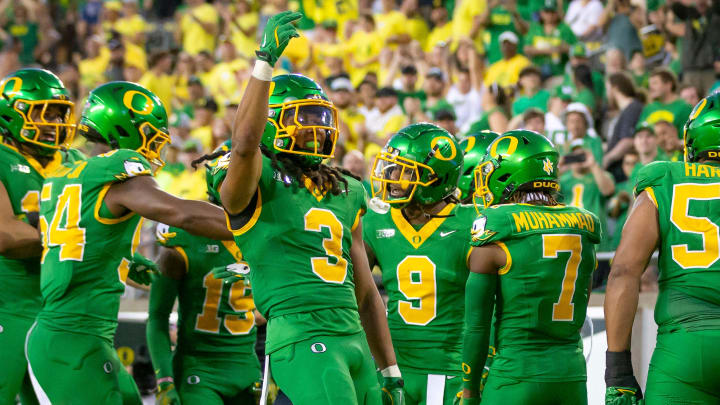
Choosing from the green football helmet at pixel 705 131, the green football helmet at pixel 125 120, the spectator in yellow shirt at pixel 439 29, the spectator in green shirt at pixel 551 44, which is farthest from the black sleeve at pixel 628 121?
the green football helmet at pixel 125 120

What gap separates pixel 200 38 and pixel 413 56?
16.4 feet

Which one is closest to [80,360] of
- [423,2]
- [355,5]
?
[423,2]

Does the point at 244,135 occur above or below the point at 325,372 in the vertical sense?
above

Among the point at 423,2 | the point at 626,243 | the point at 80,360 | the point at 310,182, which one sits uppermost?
the point at 423,2

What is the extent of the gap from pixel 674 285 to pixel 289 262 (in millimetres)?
1648

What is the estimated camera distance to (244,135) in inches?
136

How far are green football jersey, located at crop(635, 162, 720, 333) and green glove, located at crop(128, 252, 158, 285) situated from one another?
270 cm

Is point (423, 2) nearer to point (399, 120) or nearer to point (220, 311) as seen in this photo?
point (399, 120)

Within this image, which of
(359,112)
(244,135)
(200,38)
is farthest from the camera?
(200,38)

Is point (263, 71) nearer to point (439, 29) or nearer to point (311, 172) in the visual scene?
point (311, 172)

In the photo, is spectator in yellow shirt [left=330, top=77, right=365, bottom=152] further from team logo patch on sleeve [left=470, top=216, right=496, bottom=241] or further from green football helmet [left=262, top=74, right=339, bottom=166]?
green football helmet [left=262, top=74, right=339, bottom=166]

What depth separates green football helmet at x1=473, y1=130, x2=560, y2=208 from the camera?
4.42 metres

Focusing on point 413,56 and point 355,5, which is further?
point 355,5

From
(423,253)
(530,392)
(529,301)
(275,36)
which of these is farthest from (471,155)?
(275,36)
